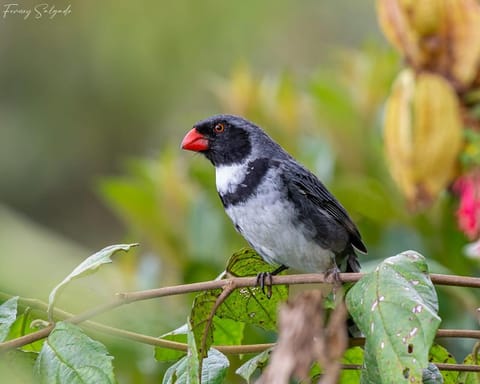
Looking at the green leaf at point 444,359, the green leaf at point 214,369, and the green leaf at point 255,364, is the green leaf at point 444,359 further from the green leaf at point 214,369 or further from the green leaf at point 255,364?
the green leaf at point 214,369

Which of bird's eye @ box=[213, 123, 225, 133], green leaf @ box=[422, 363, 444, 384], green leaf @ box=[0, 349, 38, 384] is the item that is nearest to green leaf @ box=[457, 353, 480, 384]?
green leaf @ box=[422, 363, 444, 384]

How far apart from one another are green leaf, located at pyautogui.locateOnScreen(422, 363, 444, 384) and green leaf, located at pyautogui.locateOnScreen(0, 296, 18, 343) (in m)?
0.93

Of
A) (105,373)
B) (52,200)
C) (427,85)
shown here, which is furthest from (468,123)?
(52,200)

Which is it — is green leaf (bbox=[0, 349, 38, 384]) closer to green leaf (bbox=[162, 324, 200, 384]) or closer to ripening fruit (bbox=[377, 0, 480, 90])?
green leaf (bbox=[162, 324, 200, 384])

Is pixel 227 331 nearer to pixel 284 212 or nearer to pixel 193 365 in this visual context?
pixel 193 365

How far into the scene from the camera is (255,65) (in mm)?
10219

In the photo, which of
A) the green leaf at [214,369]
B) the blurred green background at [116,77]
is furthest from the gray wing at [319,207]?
the blurred green background at [116,77]

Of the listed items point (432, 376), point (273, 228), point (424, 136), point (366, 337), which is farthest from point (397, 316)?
point (424, 136)

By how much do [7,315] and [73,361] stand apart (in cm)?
19

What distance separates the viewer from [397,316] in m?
2.02

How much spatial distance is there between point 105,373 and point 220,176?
166 cm

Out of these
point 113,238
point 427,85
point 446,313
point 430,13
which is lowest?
point 113,238

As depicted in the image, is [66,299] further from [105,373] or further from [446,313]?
[446,313]

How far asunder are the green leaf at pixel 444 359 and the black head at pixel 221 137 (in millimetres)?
→ 1515
